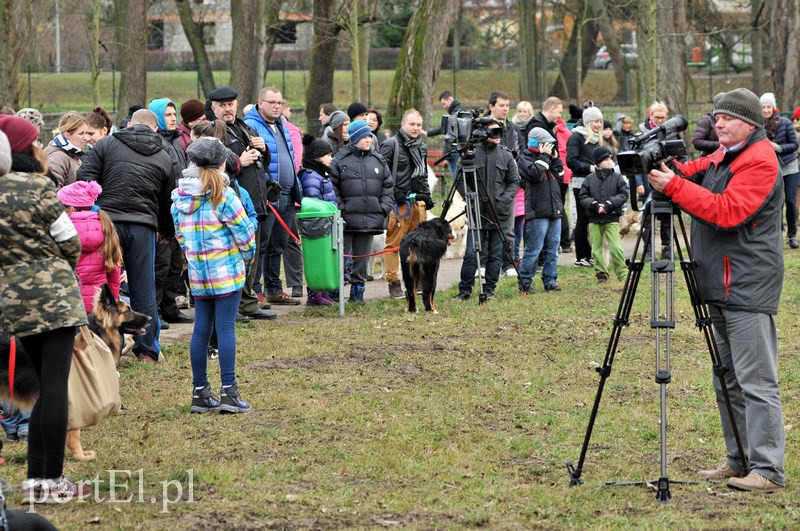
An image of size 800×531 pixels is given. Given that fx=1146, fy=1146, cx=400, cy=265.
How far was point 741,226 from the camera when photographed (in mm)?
5918

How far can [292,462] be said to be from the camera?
21.9 ft

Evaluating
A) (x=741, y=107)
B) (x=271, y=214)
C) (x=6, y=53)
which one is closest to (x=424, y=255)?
(x=271, y=214)

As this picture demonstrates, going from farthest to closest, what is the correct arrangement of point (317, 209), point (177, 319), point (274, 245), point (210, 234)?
point (274, 245)
point (317, 209)
point (177, 319)
point (210, 234)

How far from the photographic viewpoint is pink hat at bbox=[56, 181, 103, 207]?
8.04 meters

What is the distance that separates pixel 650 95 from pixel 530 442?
1642 centimetres

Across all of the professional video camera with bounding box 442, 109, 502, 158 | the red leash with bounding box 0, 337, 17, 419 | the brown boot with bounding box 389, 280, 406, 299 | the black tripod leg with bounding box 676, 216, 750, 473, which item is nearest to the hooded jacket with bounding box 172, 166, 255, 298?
the red leash with bounding box 0, 337, 17, 419

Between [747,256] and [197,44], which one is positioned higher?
[197,44]

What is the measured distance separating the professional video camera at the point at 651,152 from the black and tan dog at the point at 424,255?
18.7ft

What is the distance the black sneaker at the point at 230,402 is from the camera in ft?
25.7

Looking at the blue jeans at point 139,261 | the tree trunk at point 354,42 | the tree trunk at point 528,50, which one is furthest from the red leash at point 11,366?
the tree trunk at point 528,50

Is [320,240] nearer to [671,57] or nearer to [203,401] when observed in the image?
[203,401]

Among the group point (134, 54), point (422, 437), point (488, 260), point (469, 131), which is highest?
point (134, 54)

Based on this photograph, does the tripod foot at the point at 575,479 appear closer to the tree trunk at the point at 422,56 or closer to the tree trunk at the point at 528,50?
the tree trunk at the point at 422,56

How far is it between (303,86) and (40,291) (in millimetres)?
37034
